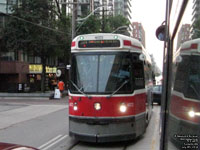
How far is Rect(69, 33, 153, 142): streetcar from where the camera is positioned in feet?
24.3

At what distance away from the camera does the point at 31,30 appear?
96.9 ft

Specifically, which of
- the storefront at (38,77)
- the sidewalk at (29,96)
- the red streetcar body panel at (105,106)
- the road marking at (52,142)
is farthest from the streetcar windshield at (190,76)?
the storefront at (38,77)

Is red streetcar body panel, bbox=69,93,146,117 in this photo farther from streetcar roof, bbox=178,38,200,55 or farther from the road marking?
streetcar roof, bbox=178,38,200,55

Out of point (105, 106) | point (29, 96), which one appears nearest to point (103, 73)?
point (105, 106)

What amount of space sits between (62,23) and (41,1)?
3744mm

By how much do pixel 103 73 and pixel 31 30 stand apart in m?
23.5

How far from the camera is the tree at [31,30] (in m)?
29.3

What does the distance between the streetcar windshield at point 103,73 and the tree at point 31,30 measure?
72.4ft

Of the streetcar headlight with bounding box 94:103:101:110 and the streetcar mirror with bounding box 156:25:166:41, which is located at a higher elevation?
the streetcar mirror with bounding box 156:25:166:41

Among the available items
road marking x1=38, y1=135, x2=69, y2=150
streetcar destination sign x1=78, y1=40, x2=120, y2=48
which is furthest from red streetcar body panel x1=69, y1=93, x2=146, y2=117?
streetcar destination sign x1=78, y1=40, x2=120, y2=48

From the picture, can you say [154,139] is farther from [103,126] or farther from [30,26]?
[30,26]

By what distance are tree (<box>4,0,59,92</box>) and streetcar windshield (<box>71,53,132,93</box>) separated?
22.1 m

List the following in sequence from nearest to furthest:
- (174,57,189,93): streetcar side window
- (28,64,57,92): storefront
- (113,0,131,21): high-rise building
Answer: (174,57,189,93): streetcar side window → (28,64,57,92): storefront → (113,0,131,21): high-rise building

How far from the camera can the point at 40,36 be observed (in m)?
29.3
